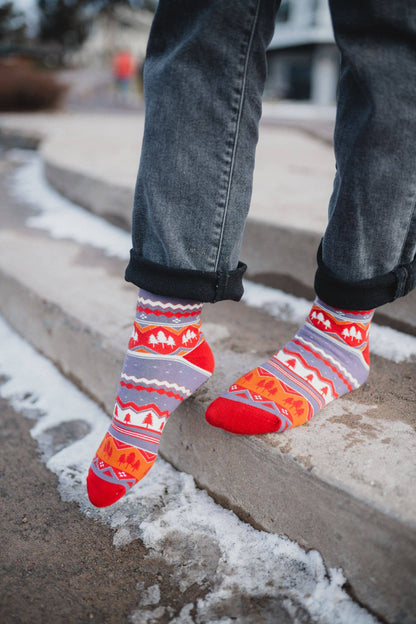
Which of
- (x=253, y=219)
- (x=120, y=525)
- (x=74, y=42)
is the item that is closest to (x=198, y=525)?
(x=120, y=525)

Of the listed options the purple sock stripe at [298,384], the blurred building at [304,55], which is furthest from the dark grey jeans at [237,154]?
the blurred building at [304,55]

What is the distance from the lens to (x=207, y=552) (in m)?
0.62

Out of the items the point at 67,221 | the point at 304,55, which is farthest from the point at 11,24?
the point at 67,221

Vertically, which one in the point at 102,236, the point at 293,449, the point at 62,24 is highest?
the point at 62,24

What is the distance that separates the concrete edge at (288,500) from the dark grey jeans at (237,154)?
21cm

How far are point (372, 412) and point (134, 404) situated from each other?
1.07 ft

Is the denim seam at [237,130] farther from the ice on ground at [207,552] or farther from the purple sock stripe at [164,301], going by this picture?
the ice on ground at [207,552]

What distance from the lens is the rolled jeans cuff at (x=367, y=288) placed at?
24.0 inches

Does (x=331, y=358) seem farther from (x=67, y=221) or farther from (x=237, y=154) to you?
(x=67, y=221)

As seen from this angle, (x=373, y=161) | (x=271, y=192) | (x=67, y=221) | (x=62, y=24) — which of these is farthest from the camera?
(x=62, y=24)

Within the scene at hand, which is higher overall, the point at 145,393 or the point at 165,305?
the point at 165,305

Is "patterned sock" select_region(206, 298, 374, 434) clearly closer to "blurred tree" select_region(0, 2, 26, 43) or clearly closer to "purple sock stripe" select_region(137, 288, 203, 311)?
"purple sock stripe" select_region(137, 288, 203, 311)

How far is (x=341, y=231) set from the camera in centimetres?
60

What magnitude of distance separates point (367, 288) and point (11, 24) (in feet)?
56.4
